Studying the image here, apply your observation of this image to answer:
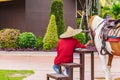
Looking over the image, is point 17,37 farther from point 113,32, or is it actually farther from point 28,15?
point 113,32

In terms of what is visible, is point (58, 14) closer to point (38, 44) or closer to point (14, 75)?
point (38, 44)

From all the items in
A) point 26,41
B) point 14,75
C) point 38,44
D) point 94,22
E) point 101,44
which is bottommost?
point 14,75

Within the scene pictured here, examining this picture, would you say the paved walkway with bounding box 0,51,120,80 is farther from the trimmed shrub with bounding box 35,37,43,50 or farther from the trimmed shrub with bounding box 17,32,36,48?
the trimmed shrub with bounding box 35,37,43,50

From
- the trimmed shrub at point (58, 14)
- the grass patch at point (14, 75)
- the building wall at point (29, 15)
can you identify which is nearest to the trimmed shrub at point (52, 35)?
the trimmed shrub at point (58, 14)

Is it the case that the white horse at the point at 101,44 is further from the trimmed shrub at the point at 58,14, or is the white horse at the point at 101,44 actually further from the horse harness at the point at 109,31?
the trimmed shrub at the point at 58,14

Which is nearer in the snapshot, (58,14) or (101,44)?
(101,44)

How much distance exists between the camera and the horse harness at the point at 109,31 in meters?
9.72

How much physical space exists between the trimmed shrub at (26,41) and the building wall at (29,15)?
3191 millimetres

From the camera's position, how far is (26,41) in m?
22.3

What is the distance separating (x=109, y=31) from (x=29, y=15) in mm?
16044

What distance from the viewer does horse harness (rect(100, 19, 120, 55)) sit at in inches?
383

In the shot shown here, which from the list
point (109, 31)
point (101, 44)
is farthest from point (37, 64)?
point (109, 31)

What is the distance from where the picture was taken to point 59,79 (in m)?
9.01

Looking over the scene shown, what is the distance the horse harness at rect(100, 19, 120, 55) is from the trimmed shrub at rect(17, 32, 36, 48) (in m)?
12.4
